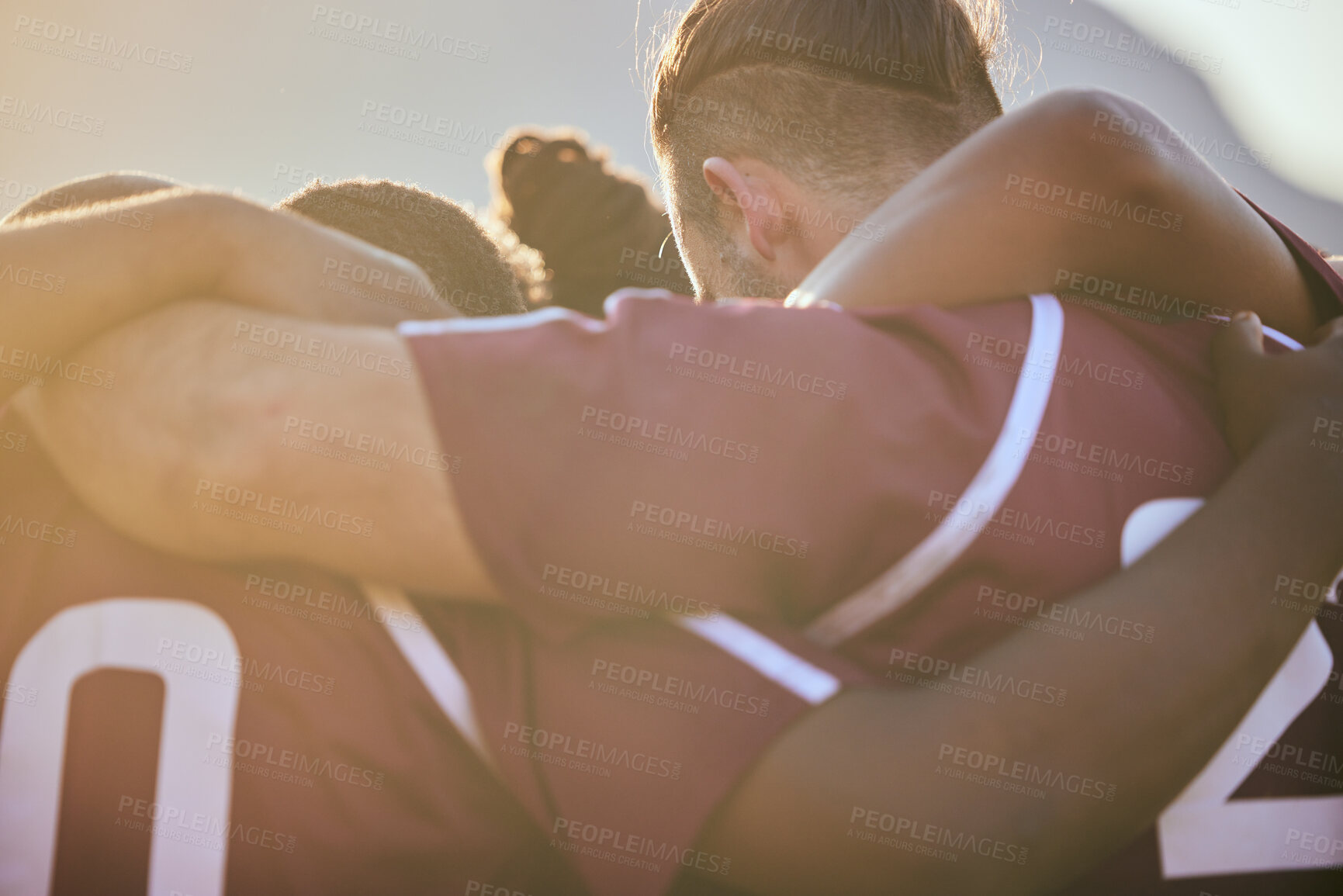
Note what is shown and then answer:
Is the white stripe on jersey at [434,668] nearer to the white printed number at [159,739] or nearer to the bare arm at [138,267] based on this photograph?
the white printed number at [159,739]

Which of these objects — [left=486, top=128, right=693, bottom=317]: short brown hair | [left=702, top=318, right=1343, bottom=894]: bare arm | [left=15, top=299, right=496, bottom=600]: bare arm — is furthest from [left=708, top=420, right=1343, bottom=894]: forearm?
[left=486, top=128, right=693, bottom=317]: short brown hair

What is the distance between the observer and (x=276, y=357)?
0.99 m

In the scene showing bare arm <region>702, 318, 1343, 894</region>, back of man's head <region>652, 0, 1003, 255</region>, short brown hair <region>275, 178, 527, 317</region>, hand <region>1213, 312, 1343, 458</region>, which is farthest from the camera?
back of man's head <region>652, 0, 1003, 255</region>

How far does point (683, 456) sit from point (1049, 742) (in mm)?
463

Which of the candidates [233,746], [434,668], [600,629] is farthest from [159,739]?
[600,629]

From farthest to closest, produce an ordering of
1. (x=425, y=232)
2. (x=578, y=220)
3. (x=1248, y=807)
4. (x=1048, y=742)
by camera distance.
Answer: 1. (x=578, y=220)
2. (x=425, y=232)
3. (x=1248, y=807)
4. (x=1048, y=742)

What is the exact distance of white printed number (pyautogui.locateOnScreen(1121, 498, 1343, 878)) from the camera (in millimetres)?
1039

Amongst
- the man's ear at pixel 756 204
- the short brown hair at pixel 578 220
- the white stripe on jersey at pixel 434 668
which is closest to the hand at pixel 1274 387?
the man's ear at pixel 756 204

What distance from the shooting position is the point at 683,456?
1.00 m

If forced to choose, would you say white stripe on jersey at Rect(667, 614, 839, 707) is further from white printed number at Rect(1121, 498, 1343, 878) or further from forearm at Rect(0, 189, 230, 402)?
forearm at Rect(0, 189, 230, 402)

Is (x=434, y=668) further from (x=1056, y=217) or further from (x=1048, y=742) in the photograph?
(x=1056, y=217)

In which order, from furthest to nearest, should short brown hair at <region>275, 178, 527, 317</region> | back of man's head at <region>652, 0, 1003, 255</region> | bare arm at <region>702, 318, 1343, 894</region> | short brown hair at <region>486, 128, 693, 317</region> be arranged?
1. short brown hair at <region>486, 128, 693, 317</region>
2. back of man's head at <region>652, 0, 1003, 255</region>
3. short brown hair at <region>275, 178, 527, 317</region>
4. bare arm at <region>702, 318, 1343, 894</region>

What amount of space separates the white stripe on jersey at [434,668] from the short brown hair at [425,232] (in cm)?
78

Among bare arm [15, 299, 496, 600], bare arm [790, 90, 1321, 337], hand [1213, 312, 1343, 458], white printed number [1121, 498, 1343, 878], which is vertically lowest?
white printed number [1121, 498, 1343, 878]
